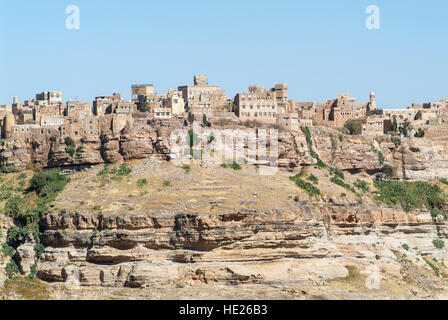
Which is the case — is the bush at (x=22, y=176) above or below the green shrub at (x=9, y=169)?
below

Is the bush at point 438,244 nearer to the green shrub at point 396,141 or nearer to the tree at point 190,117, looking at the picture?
the green shrub at point 396,141

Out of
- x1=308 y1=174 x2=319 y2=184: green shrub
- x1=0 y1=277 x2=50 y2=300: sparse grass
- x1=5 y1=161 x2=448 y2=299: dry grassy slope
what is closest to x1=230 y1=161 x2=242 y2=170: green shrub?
x1=5 y1=161 x2=448 y2=299: dry grassy slope

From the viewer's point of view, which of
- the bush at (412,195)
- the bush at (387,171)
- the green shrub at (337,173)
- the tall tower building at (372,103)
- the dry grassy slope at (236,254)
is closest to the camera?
the dry grassy slope at (236,254)

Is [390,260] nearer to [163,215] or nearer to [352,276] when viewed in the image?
[352,276]

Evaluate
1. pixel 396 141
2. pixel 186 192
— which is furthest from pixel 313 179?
pixel 396 141

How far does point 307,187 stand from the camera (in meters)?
80.8

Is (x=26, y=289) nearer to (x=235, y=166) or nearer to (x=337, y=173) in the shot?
(x=235, y=166)

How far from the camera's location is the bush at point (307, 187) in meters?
80.1

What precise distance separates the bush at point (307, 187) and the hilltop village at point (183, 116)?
622 cm

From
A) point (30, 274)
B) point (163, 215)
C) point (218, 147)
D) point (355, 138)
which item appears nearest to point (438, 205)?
point (355, 138)

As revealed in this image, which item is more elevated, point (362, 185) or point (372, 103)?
→ point (372, 103)

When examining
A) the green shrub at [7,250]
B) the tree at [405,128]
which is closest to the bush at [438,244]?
the tree at [405,128]

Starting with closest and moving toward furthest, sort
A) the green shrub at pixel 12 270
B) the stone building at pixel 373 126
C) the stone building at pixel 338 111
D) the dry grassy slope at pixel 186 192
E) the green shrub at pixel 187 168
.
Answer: the dry grassy slope at pixel 186 192 < the green shrub at pixel 12 270 < the green shrub at pixel 187 168 < the stone building at pixel 373 126 < the stone building at pixel 338 111

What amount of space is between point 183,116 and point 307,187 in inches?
491
